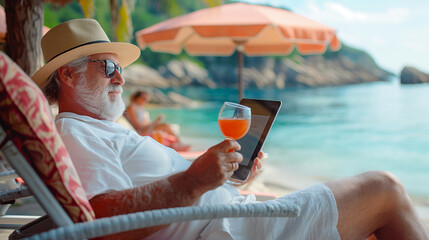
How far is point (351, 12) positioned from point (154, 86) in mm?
49147

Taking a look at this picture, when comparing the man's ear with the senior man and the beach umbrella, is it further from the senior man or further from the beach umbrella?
the beach umbrella

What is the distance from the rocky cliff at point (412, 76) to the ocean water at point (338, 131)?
1727 mm

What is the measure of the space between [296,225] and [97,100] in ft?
3.17

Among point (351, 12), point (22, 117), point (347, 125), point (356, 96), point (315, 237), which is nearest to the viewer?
point (22, 117)

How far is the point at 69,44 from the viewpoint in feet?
5.77

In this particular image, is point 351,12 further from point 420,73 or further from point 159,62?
point 159,62

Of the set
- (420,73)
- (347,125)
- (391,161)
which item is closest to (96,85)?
(391,161)

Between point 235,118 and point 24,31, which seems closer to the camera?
point 235,118

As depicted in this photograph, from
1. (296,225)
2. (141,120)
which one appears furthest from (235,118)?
(141,120)

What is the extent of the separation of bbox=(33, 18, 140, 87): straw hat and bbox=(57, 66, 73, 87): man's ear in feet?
0.08

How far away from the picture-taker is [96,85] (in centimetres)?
179

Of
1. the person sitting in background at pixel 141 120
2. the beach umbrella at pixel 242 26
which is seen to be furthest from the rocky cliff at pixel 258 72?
the beach umbrella at pixel 242 26

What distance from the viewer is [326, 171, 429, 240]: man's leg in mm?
1569

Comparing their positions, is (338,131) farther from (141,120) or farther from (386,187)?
(386,187)
